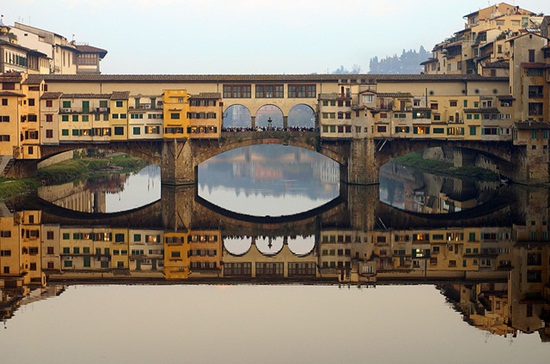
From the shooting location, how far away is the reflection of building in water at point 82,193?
167 ft

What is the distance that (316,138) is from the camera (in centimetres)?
6166

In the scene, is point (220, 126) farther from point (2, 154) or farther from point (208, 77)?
point (2, 154)

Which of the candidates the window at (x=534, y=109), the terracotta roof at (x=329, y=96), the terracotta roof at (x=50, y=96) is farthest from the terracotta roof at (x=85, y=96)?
the window at (x=534, y=109)

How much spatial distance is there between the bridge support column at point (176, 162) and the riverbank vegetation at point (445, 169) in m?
23.6

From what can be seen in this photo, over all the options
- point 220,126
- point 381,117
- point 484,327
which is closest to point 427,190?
point 381,117

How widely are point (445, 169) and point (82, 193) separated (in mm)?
32803

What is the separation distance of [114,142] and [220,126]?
25.2ft

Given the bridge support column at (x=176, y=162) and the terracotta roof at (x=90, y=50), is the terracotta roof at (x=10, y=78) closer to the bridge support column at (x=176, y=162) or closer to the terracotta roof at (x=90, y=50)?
the bridge support column at (x=176, y=162)

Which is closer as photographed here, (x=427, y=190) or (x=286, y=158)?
(x=427, y=190)

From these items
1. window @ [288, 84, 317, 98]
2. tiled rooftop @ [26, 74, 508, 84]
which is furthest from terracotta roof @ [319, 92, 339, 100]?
window @ [288, 84, 317, 98]

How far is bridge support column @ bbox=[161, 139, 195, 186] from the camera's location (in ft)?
195

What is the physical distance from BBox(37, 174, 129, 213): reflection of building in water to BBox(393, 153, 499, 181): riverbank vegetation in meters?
27.8

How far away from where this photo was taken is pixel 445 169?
7388 centimetres

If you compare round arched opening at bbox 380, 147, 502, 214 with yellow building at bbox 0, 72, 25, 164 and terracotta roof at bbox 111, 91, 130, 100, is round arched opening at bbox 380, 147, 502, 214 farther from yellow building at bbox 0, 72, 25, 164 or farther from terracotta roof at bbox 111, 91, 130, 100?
yellow building at bbox 0, 72, 25, 164
